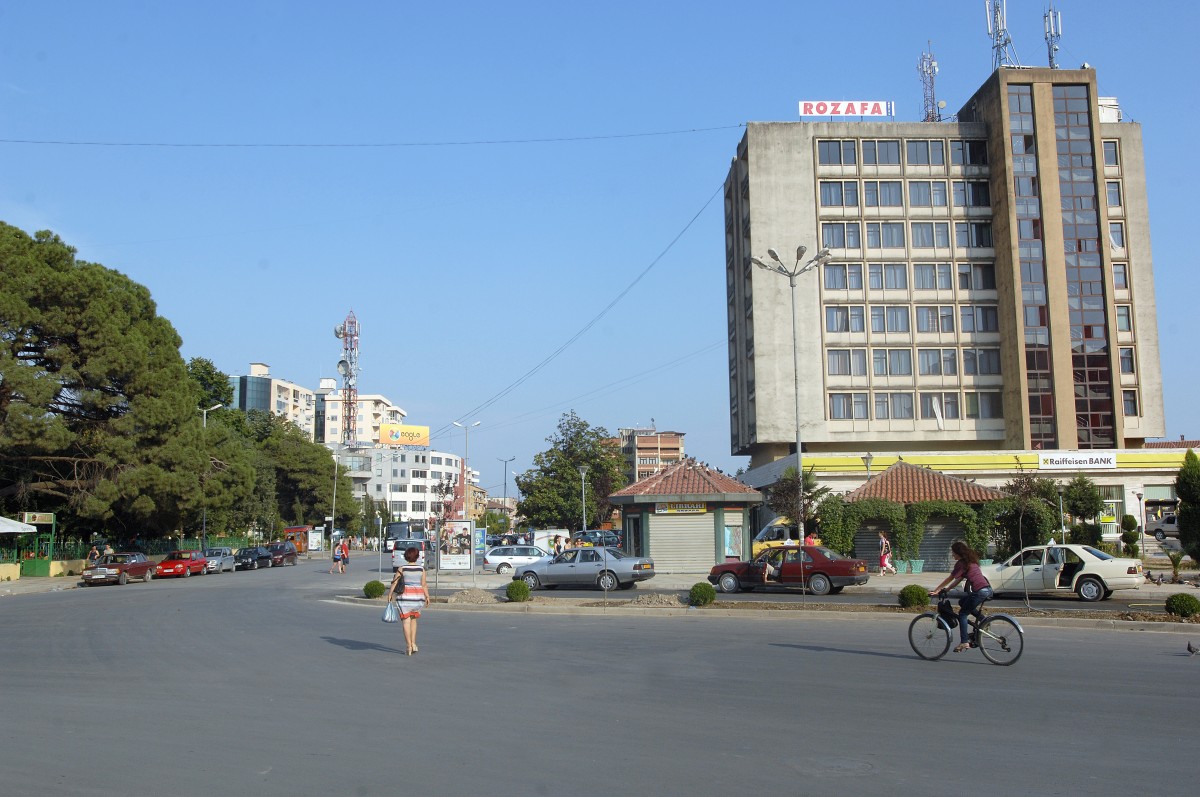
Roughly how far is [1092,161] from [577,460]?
41172 mm

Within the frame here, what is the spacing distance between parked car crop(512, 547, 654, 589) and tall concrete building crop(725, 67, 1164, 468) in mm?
38958

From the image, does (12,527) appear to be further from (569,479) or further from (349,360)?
(349,360)

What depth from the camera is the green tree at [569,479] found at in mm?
69438

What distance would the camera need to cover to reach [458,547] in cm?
6384

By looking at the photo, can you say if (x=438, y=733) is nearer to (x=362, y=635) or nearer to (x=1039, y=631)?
(x=362, y=635)

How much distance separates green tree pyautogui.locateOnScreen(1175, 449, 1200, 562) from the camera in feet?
106

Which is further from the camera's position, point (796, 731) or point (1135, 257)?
point (1135, 257)

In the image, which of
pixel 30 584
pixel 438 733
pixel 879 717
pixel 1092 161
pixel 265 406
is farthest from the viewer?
pixel 265 406

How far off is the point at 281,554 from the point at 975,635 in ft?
193

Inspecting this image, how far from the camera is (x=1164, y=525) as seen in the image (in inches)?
2176

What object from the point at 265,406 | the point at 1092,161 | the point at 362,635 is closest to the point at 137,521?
the point at 362,635

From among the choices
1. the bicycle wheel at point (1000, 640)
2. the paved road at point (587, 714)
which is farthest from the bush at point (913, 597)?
the bicycle wheel at point (1000, 640)

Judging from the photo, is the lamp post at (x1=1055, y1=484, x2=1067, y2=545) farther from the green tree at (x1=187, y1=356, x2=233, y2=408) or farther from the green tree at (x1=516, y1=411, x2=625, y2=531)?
the green tree at (x1=187, y1=356, x2=233, y2=408)

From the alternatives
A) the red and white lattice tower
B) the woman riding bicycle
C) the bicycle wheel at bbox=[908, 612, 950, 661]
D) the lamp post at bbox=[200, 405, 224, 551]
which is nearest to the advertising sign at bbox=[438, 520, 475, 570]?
the lamp post at bbox=[200, 405, 224, 551]
